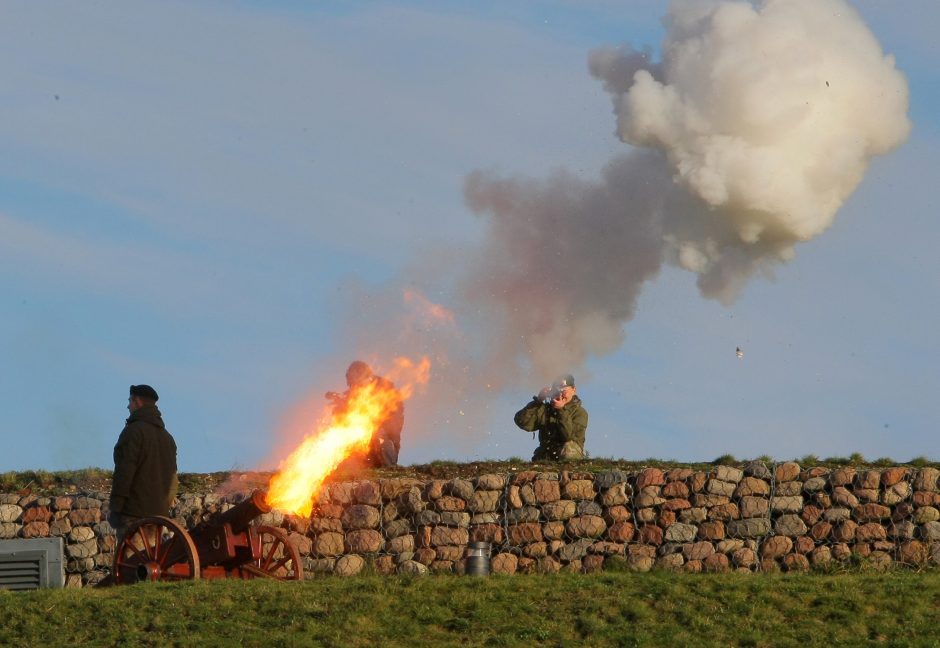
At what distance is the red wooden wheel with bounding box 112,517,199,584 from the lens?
18.3 meters

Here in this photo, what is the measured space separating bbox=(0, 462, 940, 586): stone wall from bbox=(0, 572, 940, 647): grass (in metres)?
2.51

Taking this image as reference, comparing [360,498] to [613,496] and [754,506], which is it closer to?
[613,496]

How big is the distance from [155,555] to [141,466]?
3.14 feet

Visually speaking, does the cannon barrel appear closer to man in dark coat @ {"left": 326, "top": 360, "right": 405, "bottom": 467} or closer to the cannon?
the cannon

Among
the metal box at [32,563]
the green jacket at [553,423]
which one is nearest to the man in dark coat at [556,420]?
the green jacket at [553,423]

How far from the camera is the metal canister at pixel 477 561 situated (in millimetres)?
18703

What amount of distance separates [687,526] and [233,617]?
20.7 ft

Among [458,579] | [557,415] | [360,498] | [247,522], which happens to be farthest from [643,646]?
[557,415]

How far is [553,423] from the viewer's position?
24078mm

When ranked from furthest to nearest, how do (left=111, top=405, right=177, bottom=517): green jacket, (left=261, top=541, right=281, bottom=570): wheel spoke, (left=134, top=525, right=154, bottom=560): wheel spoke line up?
(left=261, top=541, right=281, bottom=570): wheel spoke, (left=111, top=405, right=177, bottom=517): green jacket, (left=134, top=525, right=154, bottom=560): wheel spoke

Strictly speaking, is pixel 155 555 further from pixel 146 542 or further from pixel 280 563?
pixel 280 563

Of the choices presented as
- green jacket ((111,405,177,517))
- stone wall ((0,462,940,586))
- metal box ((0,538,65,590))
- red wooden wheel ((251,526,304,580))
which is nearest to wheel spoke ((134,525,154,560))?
green jacket ((111,405,177,517))

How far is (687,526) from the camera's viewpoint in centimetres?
2067

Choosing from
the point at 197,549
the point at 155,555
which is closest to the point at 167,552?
the point at 155,555
